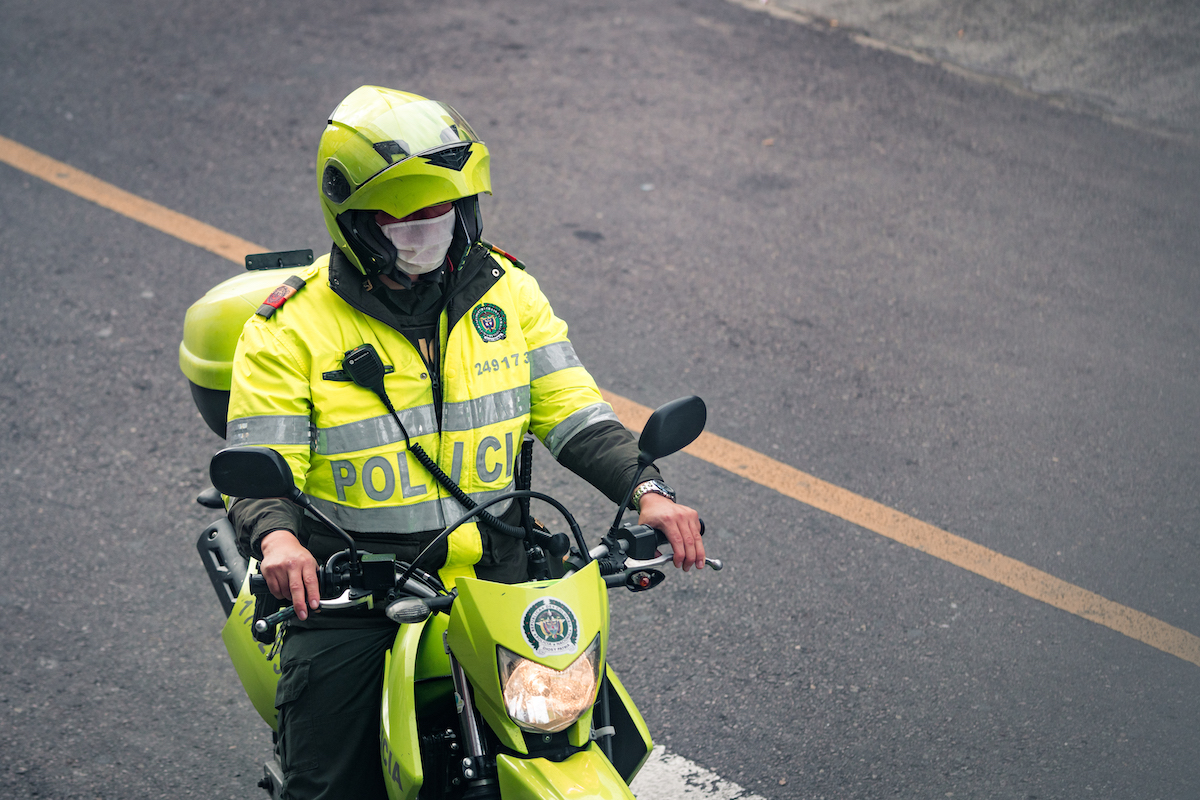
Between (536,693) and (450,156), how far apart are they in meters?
1.19

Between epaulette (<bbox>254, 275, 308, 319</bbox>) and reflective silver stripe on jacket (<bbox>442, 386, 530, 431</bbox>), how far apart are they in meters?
0.46

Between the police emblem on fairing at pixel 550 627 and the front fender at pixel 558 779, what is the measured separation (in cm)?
22

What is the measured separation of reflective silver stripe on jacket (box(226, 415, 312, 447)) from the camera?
2.46 meters

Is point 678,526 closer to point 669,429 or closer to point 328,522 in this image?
point 669,429

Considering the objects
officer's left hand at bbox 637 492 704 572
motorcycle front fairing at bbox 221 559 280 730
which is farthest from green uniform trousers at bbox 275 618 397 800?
officer's left hand at bbox 637 492 704 572

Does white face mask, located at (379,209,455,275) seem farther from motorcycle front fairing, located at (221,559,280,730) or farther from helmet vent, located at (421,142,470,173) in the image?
motorcycle front fairing, located at (221,559,280,730)

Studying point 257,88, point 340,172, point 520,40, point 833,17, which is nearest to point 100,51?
point 257,88

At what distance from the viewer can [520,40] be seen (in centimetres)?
820

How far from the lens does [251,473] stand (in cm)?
214

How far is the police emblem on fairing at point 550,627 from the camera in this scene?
2.08m

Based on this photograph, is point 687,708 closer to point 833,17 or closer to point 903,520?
point 903,520

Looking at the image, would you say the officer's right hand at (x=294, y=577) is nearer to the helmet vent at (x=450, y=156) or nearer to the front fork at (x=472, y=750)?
the front fork at (x=472, y=750)

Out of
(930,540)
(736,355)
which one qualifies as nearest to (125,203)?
(736,355)

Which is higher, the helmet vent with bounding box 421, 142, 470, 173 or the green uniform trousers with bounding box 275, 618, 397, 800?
the helmet vent with bounding box 421, 142, 470, 173
